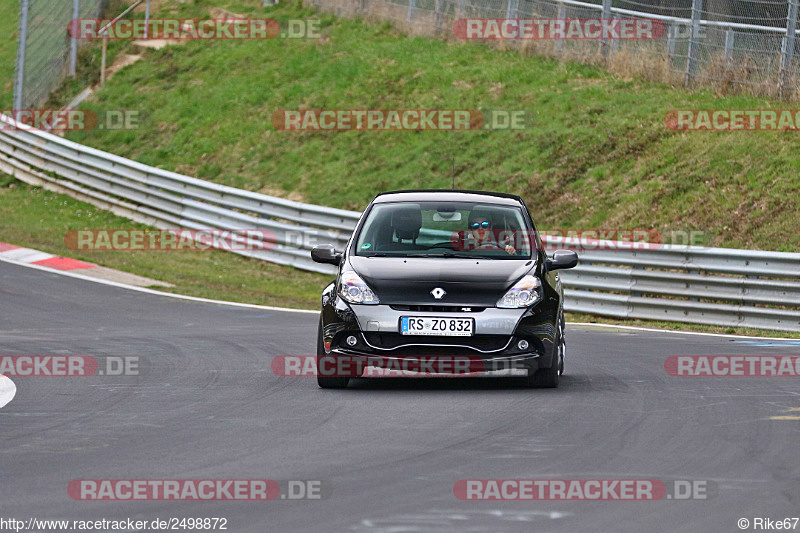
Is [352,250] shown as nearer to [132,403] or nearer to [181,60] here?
[132,403]

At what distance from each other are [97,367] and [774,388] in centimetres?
557

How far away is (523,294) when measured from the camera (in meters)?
9.77

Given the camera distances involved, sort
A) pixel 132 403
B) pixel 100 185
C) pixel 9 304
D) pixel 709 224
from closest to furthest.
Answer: pixel 132 403 → pixel 9 304 → pixel 709 224 → pixel 100 185

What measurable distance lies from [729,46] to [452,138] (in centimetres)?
553

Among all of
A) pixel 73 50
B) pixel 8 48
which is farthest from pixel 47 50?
pixel 8 48

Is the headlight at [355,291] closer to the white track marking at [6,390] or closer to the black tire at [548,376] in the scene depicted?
the black tire at [548,376]

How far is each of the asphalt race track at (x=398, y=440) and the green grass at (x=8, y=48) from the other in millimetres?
24664

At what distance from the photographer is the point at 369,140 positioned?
27469mm

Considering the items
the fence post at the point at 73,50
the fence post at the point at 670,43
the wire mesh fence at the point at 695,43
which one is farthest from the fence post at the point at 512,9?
the fence post at the point at 73,50

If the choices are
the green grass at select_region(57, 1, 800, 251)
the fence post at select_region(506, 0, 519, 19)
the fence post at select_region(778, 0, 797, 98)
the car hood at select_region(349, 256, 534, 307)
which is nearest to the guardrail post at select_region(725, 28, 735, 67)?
the green grass at select_region(57, 1, 800, 251)

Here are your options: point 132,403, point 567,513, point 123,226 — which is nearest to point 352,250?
point 132,403

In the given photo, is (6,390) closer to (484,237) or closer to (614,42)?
(484,237)

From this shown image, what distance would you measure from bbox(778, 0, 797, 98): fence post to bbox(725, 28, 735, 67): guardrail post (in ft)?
4.03

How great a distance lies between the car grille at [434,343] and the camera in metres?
9.50
